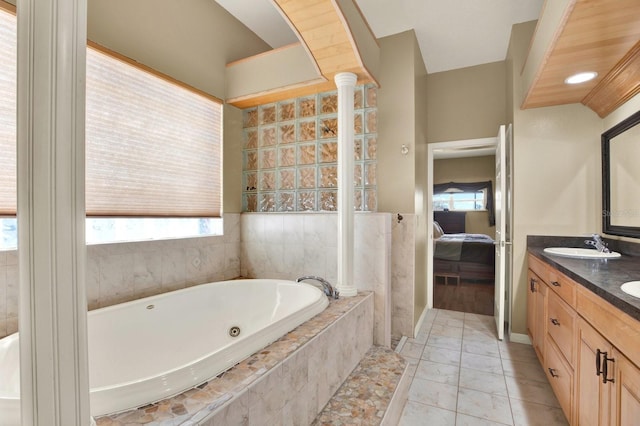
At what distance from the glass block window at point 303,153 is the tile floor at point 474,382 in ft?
4.31

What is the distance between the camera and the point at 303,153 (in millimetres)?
2873

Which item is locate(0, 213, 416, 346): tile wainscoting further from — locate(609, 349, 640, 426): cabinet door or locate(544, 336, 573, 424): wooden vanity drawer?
locate(609, 349, 640, 426): cabinet door

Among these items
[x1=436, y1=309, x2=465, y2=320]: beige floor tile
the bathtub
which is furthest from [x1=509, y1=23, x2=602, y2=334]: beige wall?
the bathtub

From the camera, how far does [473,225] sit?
7.27m

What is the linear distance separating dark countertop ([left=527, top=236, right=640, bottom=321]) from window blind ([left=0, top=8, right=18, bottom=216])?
2.62m

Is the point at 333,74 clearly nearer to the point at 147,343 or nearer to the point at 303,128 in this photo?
the point at 303,128

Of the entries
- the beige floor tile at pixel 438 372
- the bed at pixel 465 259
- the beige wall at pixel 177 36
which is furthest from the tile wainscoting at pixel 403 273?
the bed at pixel 465 259

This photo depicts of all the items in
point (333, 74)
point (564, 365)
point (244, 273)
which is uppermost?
point (333, 74)

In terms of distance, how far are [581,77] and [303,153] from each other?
207cm

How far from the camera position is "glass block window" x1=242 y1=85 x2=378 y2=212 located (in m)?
2.75

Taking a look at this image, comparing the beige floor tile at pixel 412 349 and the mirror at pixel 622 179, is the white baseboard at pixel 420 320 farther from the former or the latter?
the mirror at pixel 622 179

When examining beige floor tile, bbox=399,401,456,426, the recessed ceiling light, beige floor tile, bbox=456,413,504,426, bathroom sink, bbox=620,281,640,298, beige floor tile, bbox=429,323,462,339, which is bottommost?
beige floor tile, bbox=399,401,456,426

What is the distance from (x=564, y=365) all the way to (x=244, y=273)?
7.93ft

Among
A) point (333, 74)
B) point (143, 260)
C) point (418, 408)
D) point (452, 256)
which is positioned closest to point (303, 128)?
point (333, 74)
